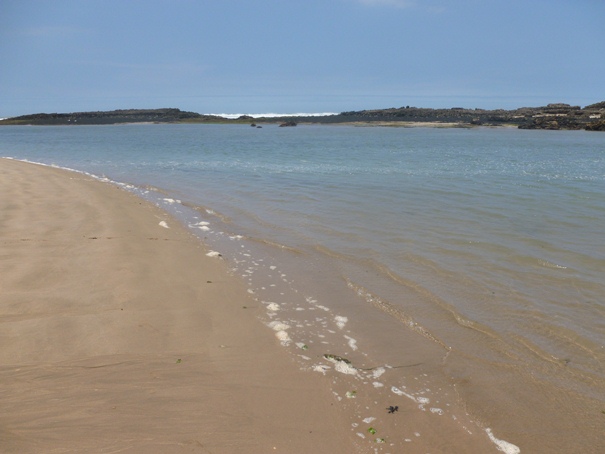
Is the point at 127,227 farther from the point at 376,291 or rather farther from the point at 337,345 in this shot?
the point at 337,345

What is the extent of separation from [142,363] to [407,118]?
147113 millimetres

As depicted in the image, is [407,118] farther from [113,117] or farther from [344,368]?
[344,368]

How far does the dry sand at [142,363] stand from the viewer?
321 centimetres

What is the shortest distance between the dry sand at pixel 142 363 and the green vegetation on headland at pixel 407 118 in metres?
87.6

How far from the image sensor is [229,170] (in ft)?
74.9

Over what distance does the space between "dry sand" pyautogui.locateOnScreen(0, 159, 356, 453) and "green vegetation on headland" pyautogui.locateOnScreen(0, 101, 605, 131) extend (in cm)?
8762

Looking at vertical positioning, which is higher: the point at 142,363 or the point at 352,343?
the point at 142,363

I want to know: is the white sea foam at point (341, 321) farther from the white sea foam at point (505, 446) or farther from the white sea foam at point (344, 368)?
the white sea foam at point (505, 446)

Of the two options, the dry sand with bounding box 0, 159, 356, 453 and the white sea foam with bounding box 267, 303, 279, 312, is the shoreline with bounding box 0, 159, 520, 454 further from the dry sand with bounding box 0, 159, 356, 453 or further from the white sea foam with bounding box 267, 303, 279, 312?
the white sea foam with bounding box 267, 303, 279, 312

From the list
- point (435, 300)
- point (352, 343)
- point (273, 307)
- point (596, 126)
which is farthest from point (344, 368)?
point (596, 126)

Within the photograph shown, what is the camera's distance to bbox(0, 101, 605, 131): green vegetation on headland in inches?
3582

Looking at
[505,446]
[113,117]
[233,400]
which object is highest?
[113,117]

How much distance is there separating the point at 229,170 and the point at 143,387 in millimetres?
19678

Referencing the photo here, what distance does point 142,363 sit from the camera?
13.6 feet
